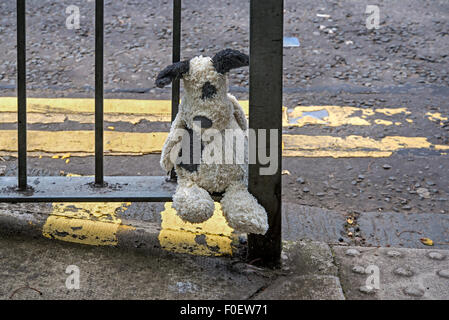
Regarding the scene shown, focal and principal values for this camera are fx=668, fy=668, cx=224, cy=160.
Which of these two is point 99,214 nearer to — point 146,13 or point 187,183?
point 187,183

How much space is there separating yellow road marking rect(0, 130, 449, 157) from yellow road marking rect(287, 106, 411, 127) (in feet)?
0.71

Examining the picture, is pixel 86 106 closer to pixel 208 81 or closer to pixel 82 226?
pixel 82 226

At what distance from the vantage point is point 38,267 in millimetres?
2535

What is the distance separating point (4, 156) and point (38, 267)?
1516 millimetres

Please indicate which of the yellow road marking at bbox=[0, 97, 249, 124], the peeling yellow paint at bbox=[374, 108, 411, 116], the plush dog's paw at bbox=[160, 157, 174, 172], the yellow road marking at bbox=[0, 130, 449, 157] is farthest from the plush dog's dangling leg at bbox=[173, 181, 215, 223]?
the peeling yellow paint at bbox=[374, 108, 411, 116]

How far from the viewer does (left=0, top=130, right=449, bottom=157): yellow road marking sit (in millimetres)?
4035

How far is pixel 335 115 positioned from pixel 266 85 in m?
2.28

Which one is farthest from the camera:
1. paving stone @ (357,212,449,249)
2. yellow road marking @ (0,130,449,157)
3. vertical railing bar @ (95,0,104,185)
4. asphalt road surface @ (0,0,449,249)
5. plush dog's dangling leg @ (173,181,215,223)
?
yellow road marking @ (0,130,449,157)

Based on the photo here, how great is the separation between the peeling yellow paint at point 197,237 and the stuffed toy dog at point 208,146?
39cm

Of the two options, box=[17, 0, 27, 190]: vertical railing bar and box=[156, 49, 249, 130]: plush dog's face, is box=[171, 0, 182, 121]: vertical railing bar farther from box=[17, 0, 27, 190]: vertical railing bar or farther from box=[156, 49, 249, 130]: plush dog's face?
box=[17, 0, 27, 190]: vertical railing bar

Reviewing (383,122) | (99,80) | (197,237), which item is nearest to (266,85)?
(99,80)

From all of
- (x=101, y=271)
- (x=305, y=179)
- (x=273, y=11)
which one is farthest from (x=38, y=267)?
(x=305, y=179)

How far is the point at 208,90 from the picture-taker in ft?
7.69

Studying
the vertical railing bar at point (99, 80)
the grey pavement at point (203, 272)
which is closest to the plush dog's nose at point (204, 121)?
the vertical railing bar at point (99, 80)
